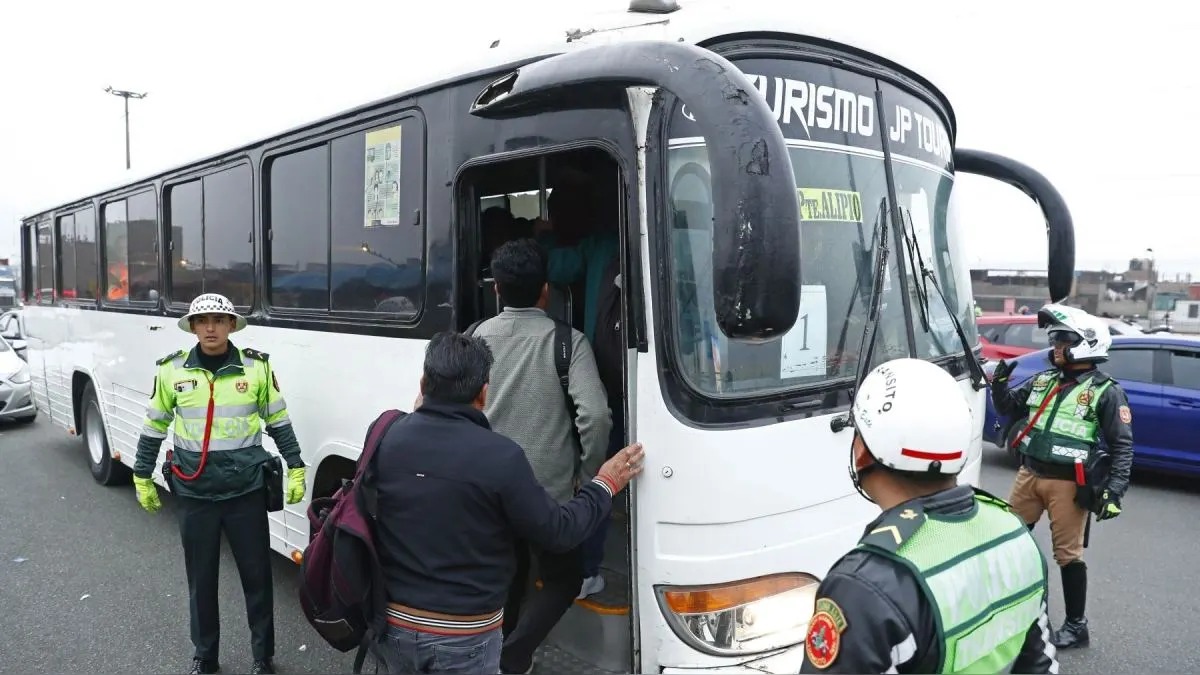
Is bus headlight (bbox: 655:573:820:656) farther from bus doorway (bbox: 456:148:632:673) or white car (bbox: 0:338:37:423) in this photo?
white car (bbox: 0:338:37:423)

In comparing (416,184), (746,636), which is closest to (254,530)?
(416,184)

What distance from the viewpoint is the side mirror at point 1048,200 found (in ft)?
13.2

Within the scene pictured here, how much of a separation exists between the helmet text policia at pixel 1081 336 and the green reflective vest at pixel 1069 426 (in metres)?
0.13

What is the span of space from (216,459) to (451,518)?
2038 mm

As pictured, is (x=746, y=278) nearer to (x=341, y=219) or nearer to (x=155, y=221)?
(x=341, y=219)

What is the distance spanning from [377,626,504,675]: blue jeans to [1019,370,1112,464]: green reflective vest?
3.43m

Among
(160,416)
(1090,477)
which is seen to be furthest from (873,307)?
(160,416)

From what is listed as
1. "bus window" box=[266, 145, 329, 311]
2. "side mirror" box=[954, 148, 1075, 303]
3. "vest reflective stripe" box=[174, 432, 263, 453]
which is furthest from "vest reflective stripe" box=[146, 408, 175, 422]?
"side mirror" box=[954, 148, 1075, 303]

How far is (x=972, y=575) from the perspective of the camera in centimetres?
149

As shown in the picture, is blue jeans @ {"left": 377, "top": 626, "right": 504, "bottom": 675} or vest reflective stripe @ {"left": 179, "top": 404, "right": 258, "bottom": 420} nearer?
blue jeans @ {"left": 377, "top": 626, "right": 504, "bottom": 675}

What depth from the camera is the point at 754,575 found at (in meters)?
2.60

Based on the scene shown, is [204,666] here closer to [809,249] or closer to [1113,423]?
[809,249]

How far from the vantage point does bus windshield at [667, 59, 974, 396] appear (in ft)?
8.62

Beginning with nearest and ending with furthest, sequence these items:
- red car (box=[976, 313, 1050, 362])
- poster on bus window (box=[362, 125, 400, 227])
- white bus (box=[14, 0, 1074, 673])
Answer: white bus (box=[14, 0, 1074, 673])
poster on bus window (box=[362, 125, 400, 227])
red car (box=[976, 313, 1050, 362])
